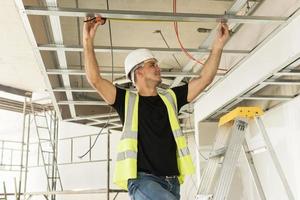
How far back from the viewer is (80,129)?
25.6 feet

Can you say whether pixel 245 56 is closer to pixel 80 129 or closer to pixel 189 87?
pixel 189 87

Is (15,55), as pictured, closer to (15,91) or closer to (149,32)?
(15,91)

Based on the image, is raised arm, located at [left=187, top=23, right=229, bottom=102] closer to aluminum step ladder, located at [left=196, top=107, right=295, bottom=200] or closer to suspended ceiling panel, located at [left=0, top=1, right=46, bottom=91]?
aluminum step ladder, located at [left=196, top=107, right=295, bottom=200]

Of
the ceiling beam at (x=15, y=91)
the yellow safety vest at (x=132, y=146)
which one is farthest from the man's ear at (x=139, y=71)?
the ceiling beam at (x=15, y=91)

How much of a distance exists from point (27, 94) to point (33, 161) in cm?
355

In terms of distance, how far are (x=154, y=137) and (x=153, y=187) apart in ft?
0.83

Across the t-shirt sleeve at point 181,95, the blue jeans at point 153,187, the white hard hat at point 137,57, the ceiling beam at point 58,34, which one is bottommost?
the blue jeans at point 153,187

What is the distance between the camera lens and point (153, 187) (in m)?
1.63

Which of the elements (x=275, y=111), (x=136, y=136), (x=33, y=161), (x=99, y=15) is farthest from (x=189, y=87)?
(x=33, y=161)

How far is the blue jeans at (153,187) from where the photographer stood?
1.62m

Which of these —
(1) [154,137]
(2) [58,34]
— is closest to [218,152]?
(1) [154,137]

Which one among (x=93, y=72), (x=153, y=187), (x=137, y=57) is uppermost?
(x=137, y=57)

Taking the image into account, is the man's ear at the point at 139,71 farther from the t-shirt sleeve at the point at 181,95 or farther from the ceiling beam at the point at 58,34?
the ceiling beam at the point at 58,34

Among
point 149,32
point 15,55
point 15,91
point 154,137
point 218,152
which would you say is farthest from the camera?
point 15,91
